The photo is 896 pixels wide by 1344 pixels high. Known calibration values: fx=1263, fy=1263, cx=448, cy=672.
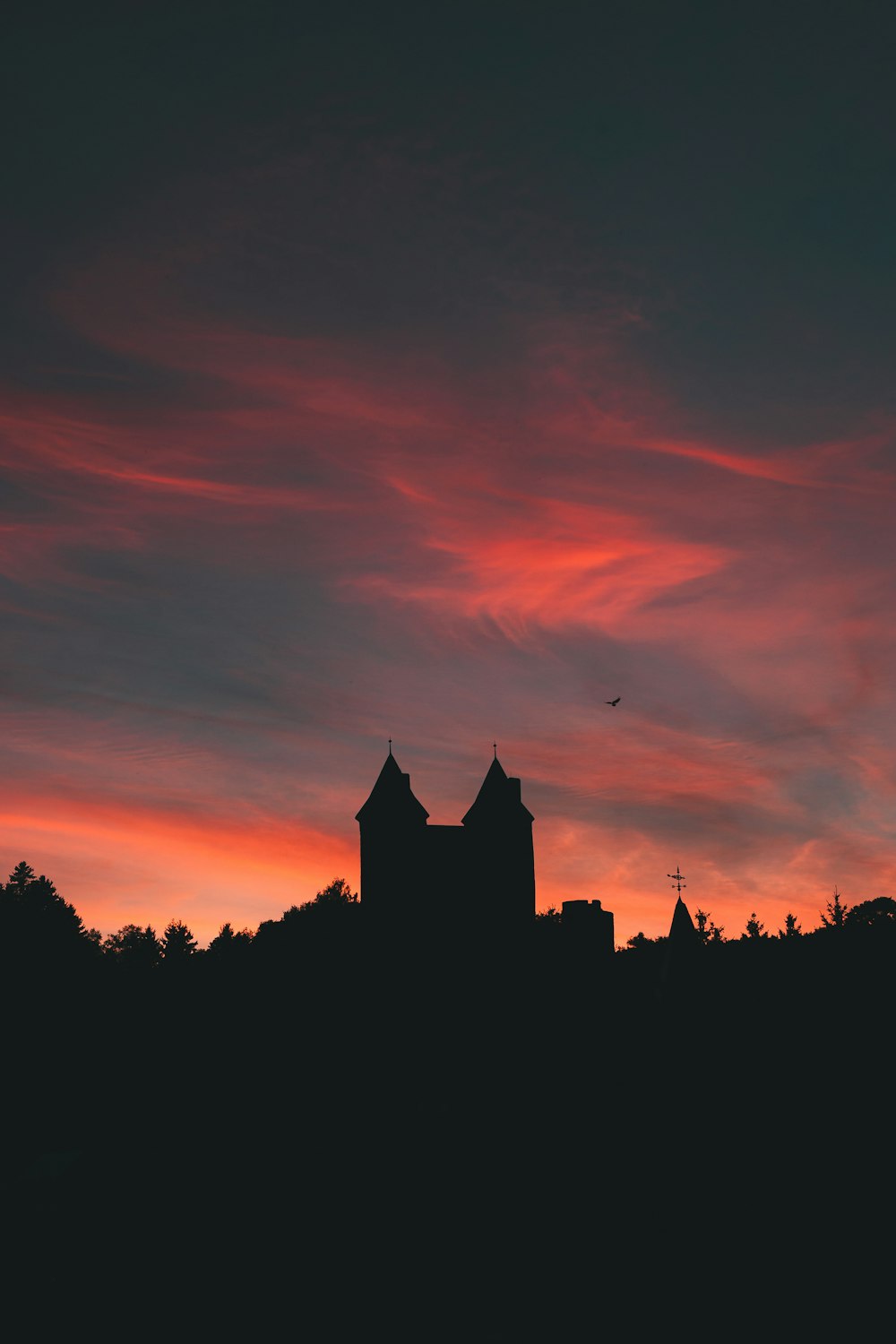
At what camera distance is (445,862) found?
67062 millimetres

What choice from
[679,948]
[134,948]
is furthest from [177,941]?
[679,948]

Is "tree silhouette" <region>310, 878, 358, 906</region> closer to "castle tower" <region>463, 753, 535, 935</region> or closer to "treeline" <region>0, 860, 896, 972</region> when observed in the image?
"treeline" <region>0, 860, 896, 972</region>

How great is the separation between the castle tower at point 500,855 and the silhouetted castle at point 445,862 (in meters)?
0.05

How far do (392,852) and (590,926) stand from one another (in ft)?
55.0

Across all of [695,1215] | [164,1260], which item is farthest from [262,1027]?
[695,1215]

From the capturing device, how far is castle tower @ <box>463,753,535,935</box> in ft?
220

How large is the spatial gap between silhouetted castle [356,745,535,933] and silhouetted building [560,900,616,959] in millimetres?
13020

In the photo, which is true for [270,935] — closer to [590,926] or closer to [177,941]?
[590,926]

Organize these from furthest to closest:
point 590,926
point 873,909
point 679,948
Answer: point 873,909
point 590,926
point 679,948

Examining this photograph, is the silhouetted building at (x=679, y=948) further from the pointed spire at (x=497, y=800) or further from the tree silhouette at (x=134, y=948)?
the tree silhouette at (x=134, y=948)

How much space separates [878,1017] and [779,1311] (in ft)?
40.1

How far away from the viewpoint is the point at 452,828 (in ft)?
224

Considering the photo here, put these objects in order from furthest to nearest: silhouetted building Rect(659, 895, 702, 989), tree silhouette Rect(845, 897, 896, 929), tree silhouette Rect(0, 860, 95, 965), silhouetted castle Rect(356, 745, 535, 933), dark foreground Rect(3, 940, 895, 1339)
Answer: tree silhouette Rect(845, 897, 896, 929), tree silhouette Rect(0, 860, 95, 965), silhouetted castle Rect(356, 745, 535, 933), silhouetted building Rect(659, 895, 702, 989), dark foreground Rect(3, 940, 895, 1339)

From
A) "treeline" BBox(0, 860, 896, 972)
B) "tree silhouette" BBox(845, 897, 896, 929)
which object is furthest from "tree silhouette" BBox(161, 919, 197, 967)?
"tree silhouette" BBox(845, 897, 896, 929)
